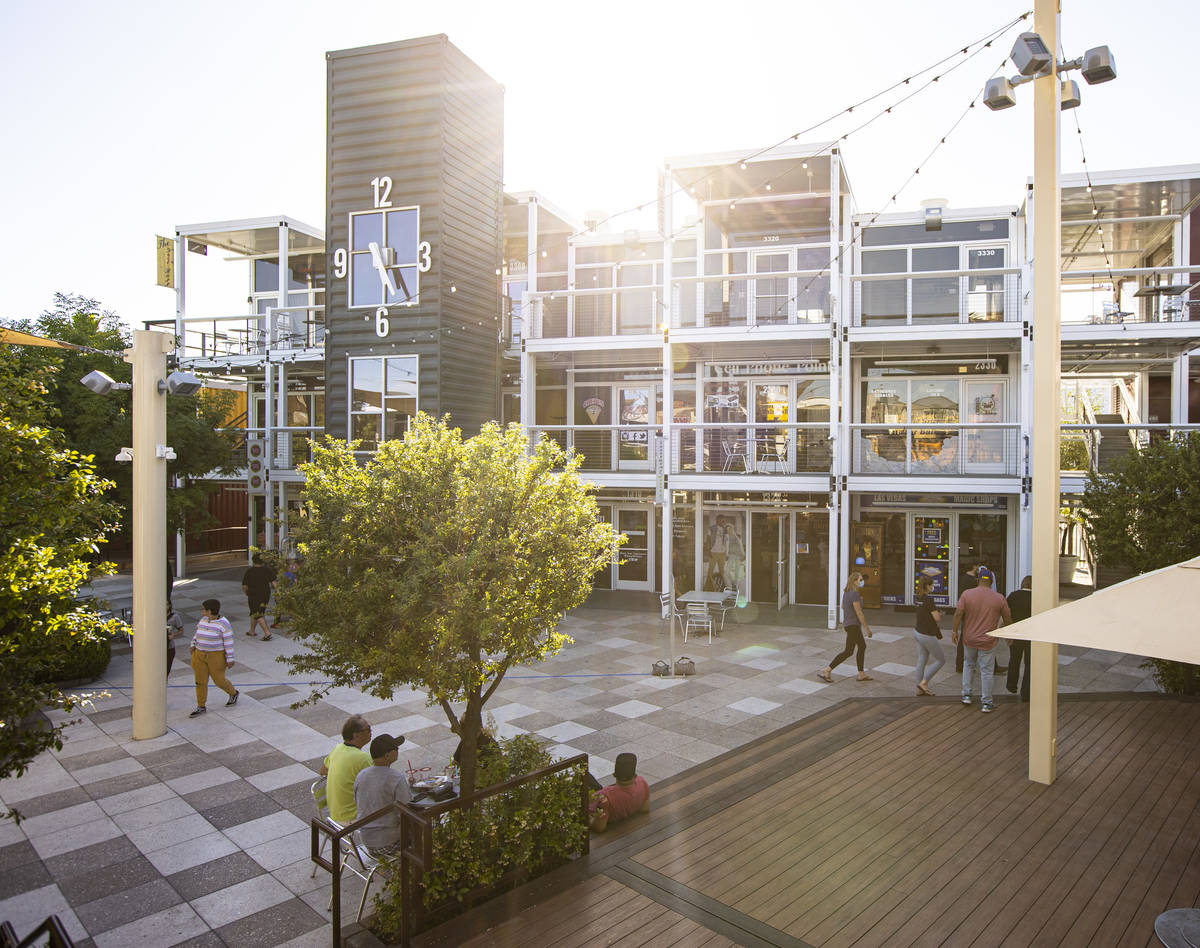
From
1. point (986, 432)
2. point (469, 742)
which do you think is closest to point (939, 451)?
point (986, 432)

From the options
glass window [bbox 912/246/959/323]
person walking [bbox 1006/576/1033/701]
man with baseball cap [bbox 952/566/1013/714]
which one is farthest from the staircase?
man with baseball cap [bbox 952/566/1013/714]

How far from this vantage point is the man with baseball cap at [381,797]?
562 cm

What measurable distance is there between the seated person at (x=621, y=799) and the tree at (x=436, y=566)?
111 centimetres

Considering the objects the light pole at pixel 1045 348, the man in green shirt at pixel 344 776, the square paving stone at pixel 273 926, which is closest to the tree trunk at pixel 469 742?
the man in green shirt at pixel 344 776

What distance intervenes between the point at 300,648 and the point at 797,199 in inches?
529

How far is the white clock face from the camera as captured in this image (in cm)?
1627

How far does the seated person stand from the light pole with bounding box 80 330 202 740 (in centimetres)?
597

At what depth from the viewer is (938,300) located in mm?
16562

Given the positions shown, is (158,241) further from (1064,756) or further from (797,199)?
(1064,756)

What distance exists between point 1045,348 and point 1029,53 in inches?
100

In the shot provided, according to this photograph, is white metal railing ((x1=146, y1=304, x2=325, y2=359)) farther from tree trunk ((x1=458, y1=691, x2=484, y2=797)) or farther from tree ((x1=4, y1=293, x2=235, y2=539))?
tree trunk ((x1=458, y1=691, x2=484, y2=797))

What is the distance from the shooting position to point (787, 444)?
16.6 metres

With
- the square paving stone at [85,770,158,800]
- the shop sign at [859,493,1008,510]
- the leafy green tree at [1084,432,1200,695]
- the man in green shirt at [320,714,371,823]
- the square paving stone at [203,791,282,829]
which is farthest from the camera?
the shop sign at [859,493,1008,510]

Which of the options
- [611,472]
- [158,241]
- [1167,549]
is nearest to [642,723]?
[1167,549]
